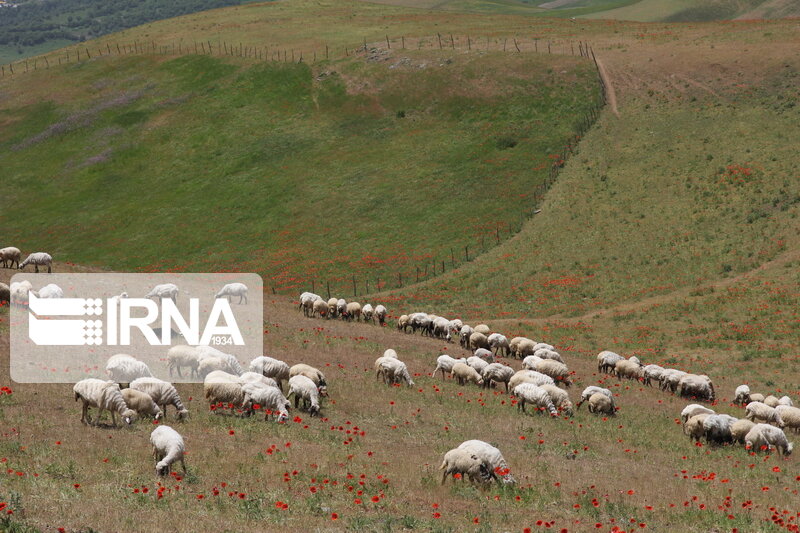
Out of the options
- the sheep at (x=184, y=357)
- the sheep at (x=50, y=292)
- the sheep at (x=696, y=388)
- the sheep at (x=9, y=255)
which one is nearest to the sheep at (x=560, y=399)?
the sheep at (x=696, y=388)

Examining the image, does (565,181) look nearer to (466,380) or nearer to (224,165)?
(224,165)

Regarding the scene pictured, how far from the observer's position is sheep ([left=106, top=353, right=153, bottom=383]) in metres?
22.5

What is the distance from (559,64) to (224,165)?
43.5 m

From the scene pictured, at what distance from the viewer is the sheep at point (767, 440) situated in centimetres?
2267

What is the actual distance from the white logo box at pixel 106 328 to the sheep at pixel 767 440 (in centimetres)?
1720

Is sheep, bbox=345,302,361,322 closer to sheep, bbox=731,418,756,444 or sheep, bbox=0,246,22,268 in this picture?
sheep, bbox=0,246,22,268

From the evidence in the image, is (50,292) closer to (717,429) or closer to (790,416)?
(717,429)

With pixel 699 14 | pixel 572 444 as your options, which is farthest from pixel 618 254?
pixel 699 14

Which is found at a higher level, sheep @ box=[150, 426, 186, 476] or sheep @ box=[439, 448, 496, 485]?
sheep @ box=[150, 426, 186, 476]

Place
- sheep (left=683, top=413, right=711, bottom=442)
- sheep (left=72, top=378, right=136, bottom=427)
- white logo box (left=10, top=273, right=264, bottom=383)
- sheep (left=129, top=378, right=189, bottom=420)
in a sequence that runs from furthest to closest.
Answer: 1. white logo box (left=10, top=273, right=264, bottom=383)
2. sheep (left=683, top=413, right=711, bottom=442)
3. sheep (left=129, top=378, right=189, bottom=420)
4. sheep (left=72, top=378, right=136, bottom=427)

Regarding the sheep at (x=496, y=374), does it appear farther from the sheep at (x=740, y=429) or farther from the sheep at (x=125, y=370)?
the sheep at (x=125, y=370)

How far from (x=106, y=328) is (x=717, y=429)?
78.7 ft

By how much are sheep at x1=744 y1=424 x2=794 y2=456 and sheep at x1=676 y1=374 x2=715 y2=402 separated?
30.5 feet

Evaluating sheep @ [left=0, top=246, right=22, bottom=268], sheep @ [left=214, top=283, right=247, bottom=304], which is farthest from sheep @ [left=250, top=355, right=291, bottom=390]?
sheep @ [left=0, top=246, right=22, bottom=268]
